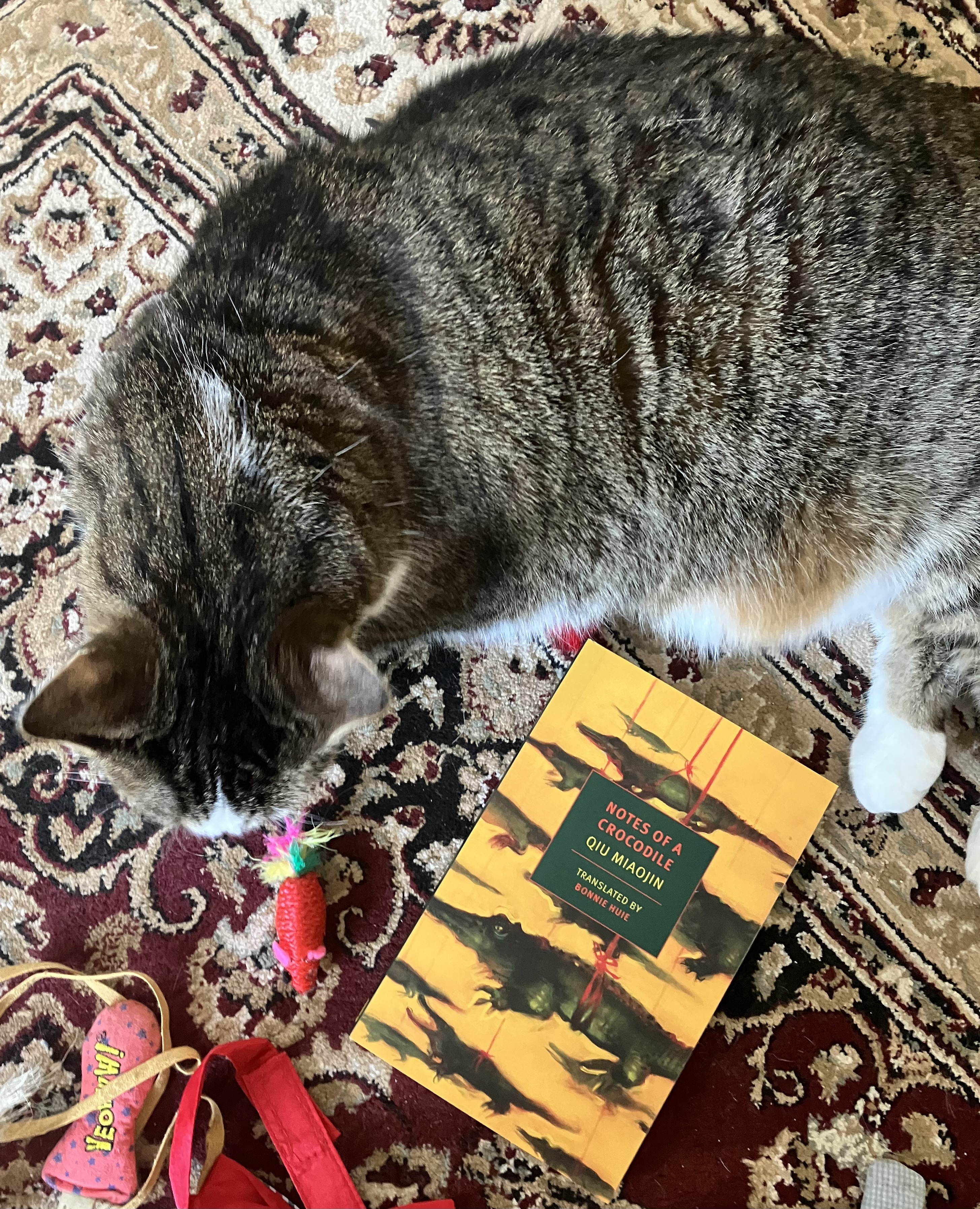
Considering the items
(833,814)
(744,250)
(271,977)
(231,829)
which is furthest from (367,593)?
(833,814)

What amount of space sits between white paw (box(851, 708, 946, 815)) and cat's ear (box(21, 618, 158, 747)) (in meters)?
0.84

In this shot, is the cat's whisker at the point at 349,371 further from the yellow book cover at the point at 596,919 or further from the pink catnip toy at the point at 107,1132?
the pink catnip toy at the point at 107,1132

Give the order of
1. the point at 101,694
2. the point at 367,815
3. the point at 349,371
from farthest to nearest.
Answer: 1. the point at 367,815
2. the point at 349,371
3. the point at 101,694

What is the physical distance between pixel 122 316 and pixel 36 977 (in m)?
0.87

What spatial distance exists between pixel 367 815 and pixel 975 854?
2.50 ft

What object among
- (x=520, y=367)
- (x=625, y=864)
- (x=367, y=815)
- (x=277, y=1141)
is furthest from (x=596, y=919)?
(x=520, y=367)

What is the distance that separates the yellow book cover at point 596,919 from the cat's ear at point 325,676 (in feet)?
1.47

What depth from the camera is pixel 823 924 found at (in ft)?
3.38

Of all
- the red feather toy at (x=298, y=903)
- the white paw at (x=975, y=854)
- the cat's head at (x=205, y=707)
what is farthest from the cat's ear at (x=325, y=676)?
the white paw at (x=975, y=854)

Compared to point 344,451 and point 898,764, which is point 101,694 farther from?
point 898,764

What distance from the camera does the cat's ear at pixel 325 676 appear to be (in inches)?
25.3

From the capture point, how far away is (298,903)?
3.26 ft

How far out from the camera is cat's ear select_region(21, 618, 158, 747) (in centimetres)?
63

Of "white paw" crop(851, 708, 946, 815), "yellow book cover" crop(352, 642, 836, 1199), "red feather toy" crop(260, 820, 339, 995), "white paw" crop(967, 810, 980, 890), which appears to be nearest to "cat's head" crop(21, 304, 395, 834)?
"red feather toy" crop(260, 820, 339, 995)
